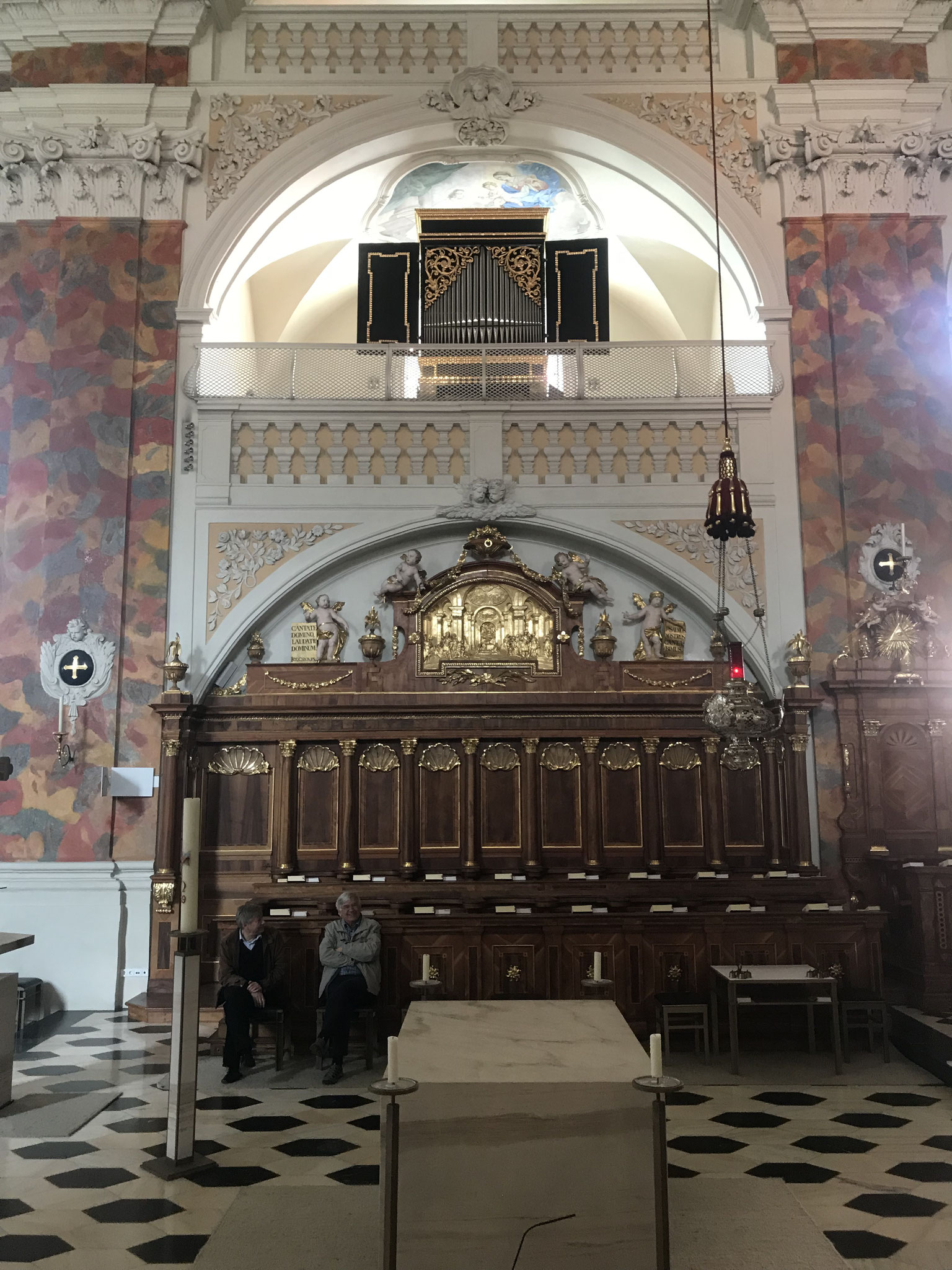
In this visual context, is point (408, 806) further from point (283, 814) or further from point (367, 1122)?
point (367, 1122)

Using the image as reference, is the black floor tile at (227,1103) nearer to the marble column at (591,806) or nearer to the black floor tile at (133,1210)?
the black floor tile at (133,1210)

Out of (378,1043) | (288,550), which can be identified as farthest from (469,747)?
(378,1043)

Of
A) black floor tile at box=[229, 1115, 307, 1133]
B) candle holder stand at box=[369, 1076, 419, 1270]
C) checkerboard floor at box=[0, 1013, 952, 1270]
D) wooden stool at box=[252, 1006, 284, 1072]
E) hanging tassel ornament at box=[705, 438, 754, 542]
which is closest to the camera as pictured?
candle holder stand at box=[369, 1076, 419, 1270]

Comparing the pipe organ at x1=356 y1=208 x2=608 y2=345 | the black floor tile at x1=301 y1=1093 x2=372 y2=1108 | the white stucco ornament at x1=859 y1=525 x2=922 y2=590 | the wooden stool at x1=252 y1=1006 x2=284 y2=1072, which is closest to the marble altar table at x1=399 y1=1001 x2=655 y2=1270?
the black floor tile at x1=301 y1=1093 x2=372 y2=1108

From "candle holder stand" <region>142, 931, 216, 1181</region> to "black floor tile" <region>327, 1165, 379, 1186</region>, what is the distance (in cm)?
65

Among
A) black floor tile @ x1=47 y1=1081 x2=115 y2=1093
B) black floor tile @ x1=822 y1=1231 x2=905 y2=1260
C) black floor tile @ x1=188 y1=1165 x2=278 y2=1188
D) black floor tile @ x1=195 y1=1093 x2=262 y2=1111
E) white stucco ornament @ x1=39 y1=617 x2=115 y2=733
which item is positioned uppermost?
white stucco ornament @ x1=39 y1=617 x2=115 y2=733

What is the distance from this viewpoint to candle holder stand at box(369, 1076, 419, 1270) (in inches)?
138

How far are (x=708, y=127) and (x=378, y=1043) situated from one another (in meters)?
10.0

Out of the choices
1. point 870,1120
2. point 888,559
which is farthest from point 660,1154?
point 888,559

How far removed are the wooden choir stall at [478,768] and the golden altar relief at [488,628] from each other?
0.02 meters

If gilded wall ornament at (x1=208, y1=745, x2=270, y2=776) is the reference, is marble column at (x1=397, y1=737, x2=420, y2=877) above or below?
below

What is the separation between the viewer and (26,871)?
34.7ft

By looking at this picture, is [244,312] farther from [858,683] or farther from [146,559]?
[858,683]

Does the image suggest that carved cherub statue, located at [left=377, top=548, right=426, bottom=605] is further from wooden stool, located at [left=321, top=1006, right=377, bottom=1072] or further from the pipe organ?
wooden stool, located at [left=321, top=1006, right=377, bottom=1072]
